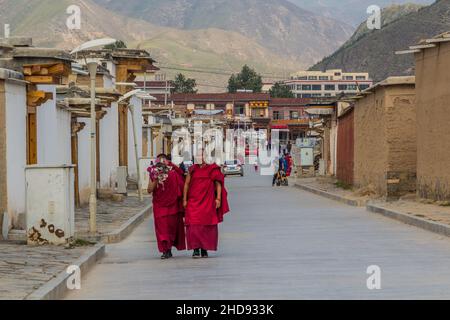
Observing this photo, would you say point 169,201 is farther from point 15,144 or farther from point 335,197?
point 335,197

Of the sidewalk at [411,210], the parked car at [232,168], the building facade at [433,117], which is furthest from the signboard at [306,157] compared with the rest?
the building facade at [433,117]

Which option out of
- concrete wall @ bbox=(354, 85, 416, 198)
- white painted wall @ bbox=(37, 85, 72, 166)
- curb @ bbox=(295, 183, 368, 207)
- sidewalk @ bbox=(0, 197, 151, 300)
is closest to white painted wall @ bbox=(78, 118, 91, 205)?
white painted wall @ bbox=(37, 85, 72, 166)

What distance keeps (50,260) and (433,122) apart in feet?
53.1

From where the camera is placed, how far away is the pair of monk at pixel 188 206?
19.0 m

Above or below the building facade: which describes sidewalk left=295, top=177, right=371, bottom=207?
below

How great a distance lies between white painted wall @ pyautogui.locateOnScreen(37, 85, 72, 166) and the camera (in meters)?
26.8

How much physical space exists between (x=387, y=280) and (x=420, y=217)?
11.8 m

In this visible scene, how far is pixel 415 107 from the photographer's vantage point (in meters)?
34.4

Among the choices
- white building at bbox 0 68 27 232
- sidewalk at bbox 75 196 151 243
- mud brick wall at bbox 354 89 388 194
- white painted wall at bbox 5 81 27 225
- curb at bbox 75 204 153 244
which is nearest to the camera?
white building at bbox 0 68 27 232

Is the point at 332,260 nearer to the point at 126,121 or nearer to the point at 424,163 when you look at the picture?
the point at 424,163

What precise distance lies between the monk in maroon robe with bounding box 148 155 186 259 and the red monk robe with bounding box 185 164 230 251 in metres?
0.32

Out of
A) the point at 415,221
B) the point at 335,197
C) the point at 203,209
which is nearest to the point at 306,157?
the point at 335,197

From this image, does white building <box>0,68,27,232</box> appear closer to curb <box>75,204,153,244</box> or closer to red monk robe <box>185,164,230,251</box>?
curb <box>75,204,153,244</box>

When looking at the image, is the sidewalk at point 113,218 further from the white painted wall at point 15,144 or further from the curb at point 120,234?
the white painted wall at point 15,144
